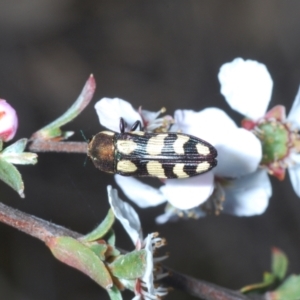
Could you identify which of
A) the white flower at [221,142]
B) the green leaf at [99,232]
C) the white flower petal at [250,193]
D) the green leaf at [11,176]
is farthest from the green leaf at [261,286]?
the green leaf at [11,176]

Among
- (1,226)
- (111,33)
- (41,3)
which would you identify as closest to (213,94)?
(111,33)

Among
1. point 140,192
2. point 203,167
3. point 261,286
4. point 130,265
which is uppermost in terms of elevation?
point 203,167

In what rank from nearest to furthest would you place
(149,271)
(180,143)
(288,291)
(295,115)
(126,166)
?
(149,271)
(180,143)
(126,166)
(288,291)
(295,115)

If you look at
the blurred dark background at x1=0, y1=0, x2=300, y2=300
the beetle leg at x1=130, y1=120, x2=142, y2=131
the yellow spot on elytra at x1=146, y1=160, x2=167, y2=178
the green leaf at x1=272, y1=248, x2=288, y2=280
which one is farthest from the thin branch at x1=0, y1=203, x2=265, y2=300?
the blurred dark background at x1=0, y1=0, x2=300, y2=300

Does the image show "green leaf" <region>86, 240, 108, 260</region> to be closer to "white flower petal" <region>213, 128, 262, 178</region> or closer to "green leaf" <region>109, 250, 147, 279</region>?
"green leaf" <region>109, 250, 147, 279</region>

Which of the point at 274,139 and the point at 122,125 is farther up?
the point at 122,125

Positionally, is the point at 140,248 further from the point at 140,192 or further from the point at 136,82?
the point at 136,82

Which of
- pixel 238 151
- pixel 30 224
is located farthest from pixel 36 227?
pixel 238 151

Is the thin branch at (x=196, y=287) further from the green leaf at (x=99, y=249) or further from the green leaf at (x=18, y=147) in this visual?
the green leaf at (x=18, y=147)
